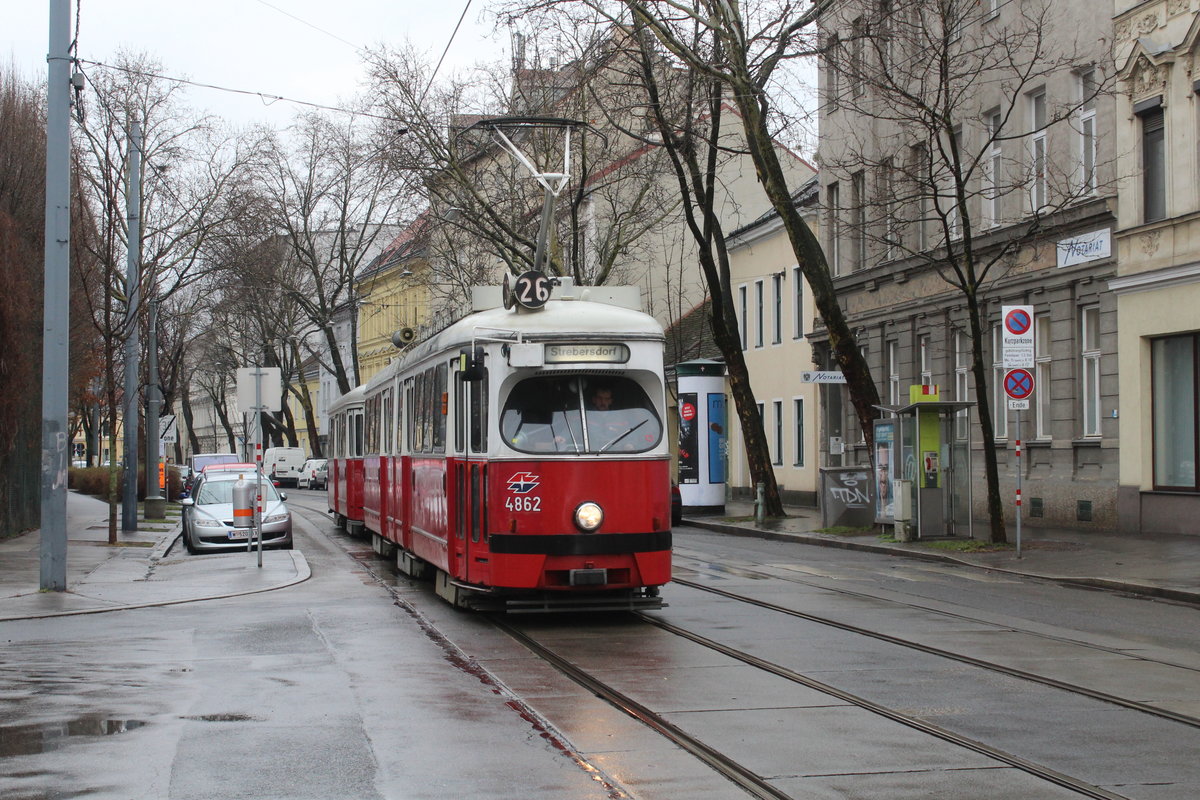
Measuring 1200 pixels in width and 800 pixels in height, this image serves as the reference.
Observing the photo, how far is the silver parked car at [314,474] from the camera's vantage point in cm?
7506

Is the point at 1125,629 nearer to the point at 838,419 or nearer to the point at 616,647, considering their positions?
the point at 616,647

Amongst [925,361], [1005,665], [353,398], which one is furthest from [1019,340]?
[925,361]

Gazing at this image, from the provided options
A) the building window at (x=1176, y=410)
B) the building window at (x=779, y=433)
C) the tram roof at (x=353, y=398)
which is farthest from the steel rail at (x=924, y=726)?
the building window at (x=779, y=433)

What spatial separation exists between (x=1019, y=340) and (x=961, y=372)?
480 inches

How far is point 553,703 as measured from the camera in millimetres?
Answer: 9641

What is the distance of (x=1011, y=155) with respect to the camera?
102 feet

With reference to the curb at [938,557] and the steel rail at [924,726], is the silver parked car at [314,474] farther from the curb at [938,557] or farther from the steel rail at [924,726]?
the steel rail at [924,726]

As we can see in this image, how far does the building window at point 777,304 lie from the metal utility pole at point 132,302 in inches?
804

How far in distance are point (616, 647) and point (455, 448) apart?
10.5ft

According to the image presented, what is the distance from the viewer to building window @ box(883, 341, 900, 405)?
3706 centimetres

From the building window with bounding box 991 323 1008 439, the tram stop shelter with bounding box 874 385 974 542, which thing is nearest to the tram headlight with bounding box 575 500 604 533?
the tram stop shelter with bounding box 874 385 974 542

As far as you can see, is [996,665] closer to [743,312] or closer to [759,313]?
[759,313]

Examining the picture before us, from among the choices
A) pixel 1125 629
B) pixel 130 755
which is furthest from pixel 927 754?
pixel 1125 629

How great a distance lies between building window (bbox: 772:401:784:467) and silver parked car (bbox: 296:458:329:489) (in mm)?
34531
